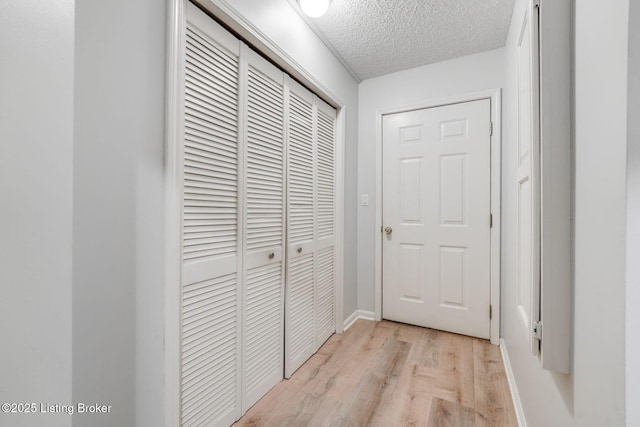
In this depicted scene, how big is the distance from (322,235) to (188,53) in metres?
1.48

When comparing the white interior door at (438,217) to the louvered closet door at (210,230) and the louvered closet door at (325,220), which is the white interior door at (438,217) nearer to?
the louvered closet door at (325,220)

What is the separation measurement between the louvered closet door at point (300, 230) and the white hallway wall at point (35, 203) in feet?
4.15

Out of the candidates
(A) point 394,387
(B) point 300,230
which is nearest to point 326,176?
(B) point 300,230

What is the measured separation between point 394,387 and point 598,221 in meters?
1.49

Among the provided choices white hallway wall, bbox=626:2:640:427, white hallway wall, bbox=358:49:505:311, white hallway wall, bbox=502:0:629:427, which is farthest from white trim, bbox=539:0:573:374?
white hallway wall, bbox=358:49:505:311

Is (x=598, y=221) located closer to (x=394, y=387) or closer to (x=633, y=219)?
(x=633, y=219)

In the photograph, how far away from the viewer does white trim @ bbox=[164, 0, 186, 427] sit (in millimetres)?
1061

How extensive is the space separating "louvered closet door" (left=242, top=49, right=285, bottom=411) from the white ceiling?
0.62 metres

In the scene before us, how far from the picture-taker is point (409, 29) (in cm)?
201

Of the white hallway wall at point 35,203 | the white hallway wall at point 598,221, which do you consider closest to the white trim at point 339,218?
the white hallway wall at point 598,221

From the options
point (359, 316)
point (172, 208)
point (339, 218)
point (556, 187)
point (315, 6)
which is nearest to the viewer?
point (556, 187)

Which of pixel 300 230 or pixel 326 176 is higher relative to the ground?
pixel 326 176

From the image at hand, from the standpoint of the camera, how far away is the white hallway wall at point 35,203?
0.54 meters

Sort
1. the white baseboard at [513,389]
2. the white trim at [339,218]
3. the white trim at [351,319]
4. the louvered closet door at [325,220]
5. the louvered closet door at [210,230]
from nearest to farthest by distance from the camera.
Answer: the louvered closet door at [210,230], the white baseboard at [513,389], the louvered closet door at [325,220], the white trim at [339,218], the white trim at [351,319]
